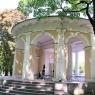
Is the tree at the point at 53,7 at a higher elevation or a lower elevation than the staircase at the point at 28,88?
higher

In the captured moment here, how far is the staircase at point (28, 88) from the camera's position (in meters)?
13.6

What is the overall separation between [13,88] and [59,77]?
3.60 meters

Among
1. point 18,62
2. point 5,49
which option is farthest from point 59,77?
point 5,49

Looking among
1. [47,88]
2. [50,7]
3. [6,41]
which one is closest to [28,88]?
[47,88]

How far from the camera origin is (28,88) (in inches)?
564

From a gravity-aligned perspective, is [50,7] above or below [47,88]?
above

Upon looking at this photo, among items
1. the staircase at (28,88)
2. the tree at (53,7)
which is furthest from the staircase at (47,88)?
the tree at (53,7)

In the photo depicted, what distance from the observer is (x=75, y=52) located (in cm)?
2592

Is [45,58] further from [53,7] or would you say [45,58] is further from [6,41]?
[53,7]

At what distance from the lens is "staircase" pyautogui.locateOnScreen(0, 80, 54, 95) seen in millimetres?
13625

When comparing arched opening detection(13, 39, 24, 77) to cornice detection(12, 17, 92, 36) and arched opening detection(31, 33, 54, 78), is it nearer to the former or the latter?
arched opening detection(31, 33, 54, 78)

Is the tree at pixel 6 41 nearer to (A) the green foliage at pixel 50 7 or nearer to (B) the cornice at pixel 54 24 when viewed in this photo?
(B) the cornice at pixel 54 24

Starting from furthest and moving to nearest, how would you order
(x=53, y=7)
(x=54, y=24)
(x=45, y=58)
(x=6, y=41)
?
(x=6, y=41) → (x=45, y=58) → (x=54, y=24) → (x=53, y=7)

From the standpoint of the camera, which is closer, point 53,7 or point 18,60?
point 53,7
